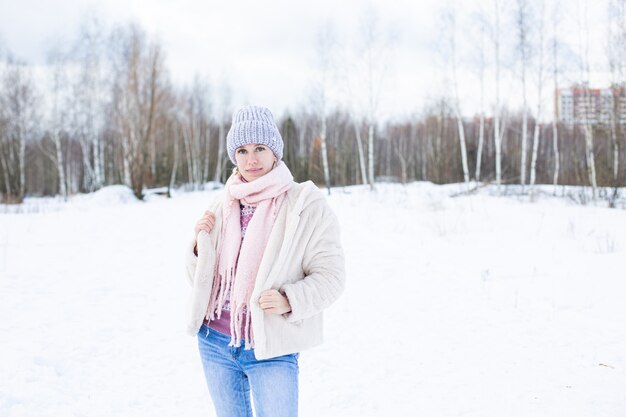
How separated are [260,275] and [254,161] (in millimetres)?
422

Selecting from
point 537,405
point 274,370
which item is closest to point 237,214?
point 274,370

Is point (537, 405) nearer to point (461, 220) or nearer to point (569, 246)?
point (569, 246)

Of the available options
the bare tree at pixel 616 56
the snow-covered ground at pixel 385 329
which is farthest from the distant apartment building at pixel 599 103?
the snow-covered ground at pixel 385 329

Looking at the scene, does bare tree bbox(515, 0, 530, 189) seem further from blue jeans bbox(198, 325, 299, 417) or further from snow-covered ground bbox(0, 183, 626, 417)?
blue jeans bbox(198, 325, 299, 417)

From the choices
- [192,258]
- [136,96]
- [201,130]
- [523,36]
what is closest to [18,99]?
[136,96]

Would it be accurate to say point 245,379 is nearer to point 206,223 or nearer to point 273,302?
point 273,302

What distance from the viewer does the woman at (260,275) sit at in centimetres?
160

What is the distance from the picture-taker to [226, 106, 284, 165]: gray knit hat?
1.74 meters

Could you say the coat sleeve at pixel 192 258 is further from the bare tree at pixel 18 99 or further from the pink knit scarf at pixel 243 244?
the bare tree at pixel 18 99

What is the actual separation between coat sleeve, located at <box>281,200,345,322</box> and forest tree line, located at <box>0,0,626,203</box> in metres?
16.0

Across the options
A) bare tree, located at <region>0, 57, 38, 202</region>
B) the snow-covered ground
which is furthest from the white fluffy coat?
bare tree, located at <region>0, 57, 38, 202</region>

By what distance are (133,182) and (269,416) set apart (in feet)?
73.0

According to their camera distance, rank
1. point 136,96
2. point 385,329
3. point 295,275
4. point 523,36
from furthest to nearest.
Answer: point 136,96 → point 523,36 → point 385,329 → point 295,275

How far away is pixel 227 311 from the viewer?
1734 millimetres
